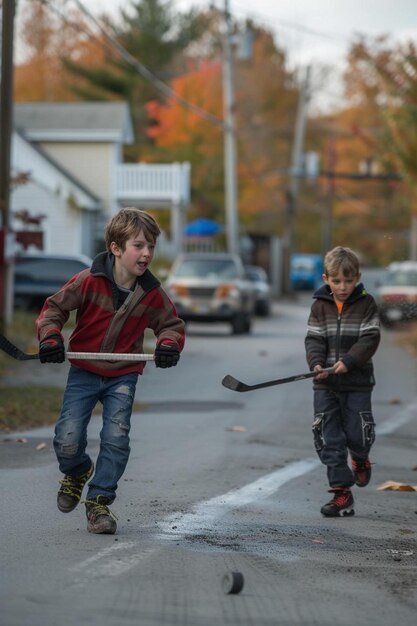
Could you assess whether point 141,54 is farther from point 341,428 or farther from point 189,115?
point 341,428

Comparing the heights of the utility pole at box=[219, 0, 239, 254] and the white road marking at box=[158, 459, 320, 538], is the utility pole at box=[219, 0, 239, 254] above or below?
above

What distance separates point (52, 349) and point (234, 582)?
1794 millimetres

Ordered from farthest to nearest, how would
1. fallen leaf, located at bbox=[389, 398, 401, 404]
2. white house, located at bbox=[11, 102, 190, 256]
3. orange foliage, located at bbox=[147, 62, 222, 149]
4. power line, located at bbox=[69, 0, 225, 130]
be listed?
orange foliage, located at bbox=[147, 62, 222, 149], white house, located at bbox=[11, 102, 190, 256], power line, located at bbox=[69, 0, 225, 130], fallen leaf, located at bbox=[389, 398, 401, 404]

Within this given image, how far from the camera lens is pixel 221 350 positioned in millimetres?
24312

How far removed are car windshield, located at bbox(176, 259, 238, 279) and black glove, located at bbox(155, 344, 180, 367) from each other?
2291 cm

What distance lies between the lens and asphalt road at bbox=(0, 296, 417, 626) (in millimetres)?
5082

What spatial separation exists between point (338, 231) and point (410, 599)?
243ft

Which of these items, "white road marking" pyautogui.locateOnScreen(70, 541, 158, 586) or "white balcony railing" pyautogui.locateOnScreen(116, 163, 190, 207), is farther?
"white balcony railing" pyautogui.locateOnScreen(116, 163, 190, 207)

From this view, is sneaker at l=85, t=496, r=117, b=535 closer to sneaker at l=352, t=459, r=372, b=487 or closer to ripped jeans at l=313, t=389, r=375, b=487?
ripped jeans at l=313, t=389, r=375, b=487

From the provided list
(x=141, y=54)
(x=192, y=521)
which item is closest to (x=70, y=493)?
(x=192, y=521)

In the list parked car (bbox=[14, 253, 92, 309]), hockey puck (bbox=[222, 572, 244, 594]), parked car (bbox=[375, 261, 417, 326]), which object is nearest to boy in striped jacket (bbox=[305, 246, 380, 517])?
hockey puck (bbox=[222, 572, 244, 594])

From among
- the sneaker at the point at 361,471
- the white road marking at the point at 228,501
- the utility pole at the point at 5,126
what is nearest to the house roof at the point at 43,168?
the utility pole at the point at 5,126

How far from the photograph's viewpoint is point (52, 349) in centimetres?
653

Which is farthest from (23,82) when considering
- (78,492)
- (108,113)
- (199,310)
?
(78,492)
